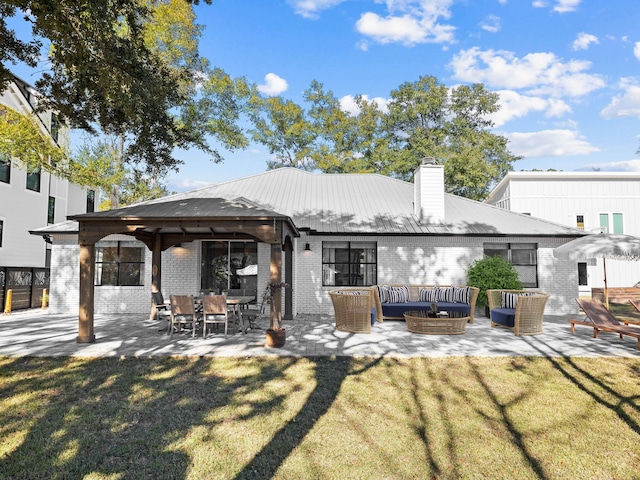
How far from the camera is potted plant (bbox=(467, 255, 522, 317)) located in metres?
11.0

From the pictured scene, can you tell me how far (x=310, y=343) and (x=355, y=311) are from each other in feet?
5.32

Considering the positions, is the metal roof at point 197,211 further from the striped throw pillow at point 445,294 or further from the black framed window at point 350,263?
the striped throw pillow at point 445,294

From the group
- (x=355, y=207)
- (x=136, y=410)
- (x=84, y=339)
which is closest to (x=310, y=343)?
(x=136, y=410)

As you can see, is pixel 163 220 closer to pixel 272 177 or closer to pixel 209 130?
pixel 272 177

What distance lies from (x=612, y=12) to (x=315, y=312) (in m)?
14.2

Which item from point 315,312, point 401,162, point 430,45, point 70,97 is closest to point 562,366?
point 315,312

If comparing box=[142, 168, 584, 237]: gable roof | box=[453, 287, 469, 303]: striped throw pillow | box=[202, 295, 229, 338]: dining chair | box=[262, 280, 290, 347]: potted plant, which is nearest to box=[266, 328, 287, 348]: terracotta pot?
box=[262, 280, 290, 347]: potted plant

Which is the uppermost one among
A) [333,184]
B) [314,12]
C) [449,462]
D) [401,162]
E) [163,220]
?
[314,12]

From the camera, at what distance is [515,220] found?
13.2 metres

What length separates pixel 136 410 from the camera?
4.43 metres

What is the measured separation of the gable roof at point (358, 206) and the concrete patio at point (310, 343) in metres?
3.41

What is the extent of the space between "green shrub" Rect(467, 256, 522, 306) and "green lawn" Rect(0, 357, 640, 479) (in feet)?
15.5

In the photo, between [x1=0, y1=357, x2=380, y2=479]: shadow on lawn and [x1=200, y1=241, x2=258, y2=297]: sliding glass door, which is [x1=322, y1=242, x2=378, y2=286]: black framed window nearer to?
[x1=200, y1=241, x2=258, y2=297]: sliding glass door

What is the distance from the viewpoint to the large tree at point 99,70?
6.17 metres
